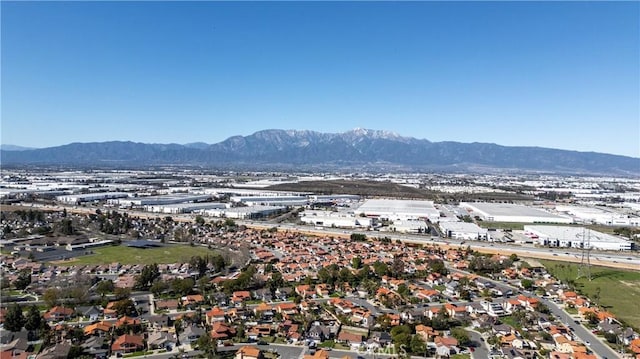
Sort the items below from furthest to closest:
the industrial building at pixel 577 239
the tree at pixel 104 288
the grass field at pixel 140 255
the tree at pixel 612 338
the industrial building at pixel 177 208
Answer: the industrial building at pixel 177 208 < the industrial building at pixel 577 239 < the grass field at pixel 140 255 < the tree at pixel 104 288 < the tree at pixel 612 338

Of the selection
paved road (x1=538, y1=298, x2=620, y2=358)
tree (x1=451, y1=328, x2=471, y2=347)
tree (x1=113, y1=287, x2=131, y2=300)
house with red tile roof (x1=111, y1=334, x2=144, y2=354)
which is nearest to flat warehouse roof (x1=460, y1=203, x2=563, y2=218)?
paved road (x1=538, y1=298, x2=620, y2=358)

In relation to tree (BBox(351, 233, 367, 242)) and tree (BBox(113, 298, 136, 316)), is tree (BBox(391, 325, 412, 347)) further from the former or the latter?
tree (BBox(351, 233, 367, 242))

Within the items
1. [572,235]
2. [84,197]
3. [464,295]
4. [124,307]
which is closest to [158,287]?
[124,307]

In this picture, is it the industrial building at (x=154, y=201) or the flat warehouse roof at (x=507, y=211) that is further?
the industrial building at (x=154, y=201)

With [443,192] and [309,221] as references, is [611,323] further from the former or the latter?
[443,192]

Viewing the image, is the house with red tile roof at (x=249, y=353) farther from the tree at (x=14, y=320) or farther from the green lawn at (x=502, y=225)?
the green lawn at (x=502, y=225)

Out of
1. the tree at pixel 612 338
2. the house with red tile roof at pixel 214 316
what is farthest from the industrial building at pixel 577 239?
the house with red tile roof at pixel 214 316

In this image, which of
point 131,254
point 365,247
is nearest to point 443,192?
point 365,247
